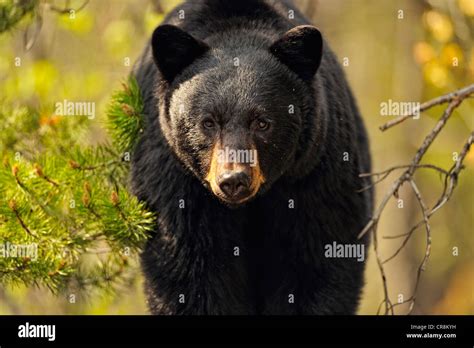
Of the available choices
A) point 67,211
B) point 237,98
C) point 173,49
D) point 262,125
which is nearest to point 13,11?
point 173,49

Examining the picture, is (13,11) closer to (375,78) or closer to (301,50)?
(301,50)

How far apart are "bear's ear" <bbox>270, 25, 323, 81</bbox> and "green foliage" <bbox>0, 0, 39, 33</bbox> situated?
1.96m

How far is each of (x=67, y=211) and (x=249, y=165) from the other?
1259 millimetres

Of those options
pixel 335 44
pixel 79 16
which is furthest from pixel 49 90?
pixel 335 44

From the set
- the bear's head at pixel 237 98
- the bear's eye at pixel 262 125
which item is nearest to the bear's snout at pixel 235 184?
the bear's head at pixel 237 98

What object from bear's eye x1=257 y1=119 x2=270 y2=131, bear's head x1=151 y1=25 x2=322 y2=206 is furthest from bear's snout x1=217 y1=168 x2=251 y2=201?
bear's eye x1=257 y1=119 x2=270 y2=131

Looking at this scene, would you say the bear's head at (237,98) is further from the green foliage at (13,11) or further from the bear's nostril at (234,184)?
the green foliage at (13,11)

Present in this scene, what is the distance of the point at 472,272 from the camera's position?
19.6m

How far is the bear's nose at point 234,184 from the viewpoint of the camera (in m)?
5.31

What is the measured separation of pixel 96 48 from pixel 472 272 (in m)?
9.18

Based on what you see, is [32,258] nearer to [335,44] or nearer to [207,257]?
[207,257]

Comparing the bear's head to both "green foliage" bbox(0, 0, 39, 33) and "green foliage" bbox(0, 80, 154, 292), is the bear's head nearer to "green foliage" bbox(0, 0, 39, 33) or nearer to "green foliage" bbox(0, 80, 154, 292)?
"green foliage" bbox(0, 80, 154, 292)

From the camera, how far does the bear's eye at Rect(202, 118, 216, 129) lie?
5.81 metres

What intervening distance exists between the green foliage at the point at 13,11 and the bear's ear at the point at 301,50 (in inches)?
77.2
